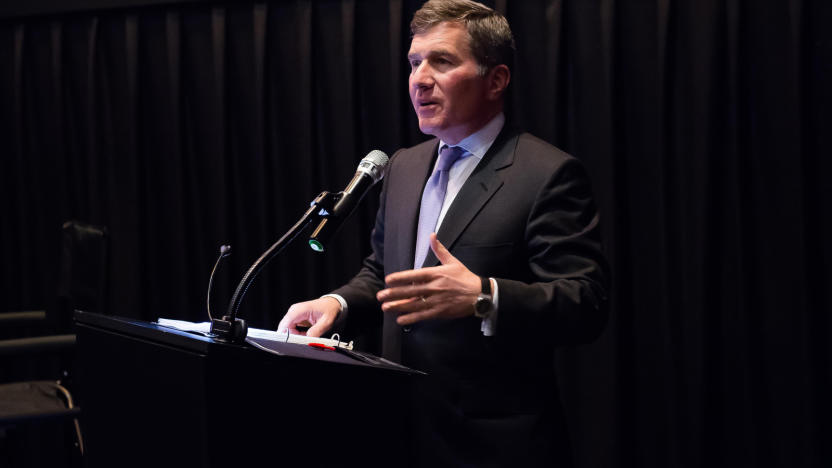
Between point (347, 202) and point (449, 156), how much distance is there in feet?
2.08

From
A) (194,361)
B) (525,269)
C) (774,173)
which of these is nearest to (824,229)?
(774,173)

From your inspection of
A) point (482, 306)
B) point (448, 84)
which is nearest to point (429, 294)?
point (482, 306)

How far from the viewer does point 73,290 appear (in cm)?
271

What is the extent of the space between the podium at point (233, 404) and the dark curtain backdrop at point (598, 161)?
1757 millimetres

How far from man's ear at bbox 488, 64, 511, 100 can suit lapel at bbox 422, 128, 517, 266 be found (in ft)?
0.47

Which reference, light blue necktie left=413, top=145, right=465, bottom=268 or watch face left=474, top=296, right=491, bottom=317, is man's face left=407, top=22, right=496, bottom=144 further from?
watch face left=474, top=296, right=491, bottom=317

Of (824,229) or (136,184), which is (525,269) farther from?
(136,184)

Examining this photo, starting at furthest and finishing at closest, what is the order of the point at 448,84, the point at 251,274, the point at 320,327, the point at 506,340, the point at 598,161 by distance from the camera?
1. the point at 598,161
2. the point at 448,84
3. the point at 320,327
4. the point at 506,340
5. the point at 251,274

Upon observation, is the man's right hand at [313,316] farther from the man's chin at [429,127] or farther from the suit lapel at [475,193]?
the man's chin at [429,127]

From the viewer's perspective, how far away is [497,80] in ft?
6.13

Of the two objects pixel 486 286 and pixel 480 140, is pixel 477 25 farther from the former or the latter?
pixel 486 286

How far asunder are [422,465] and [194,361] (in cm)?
76

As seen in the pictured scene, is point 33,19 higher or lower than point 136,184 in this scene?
higher

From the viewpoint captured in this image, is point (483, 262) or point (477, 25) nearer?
point (483, 262)
